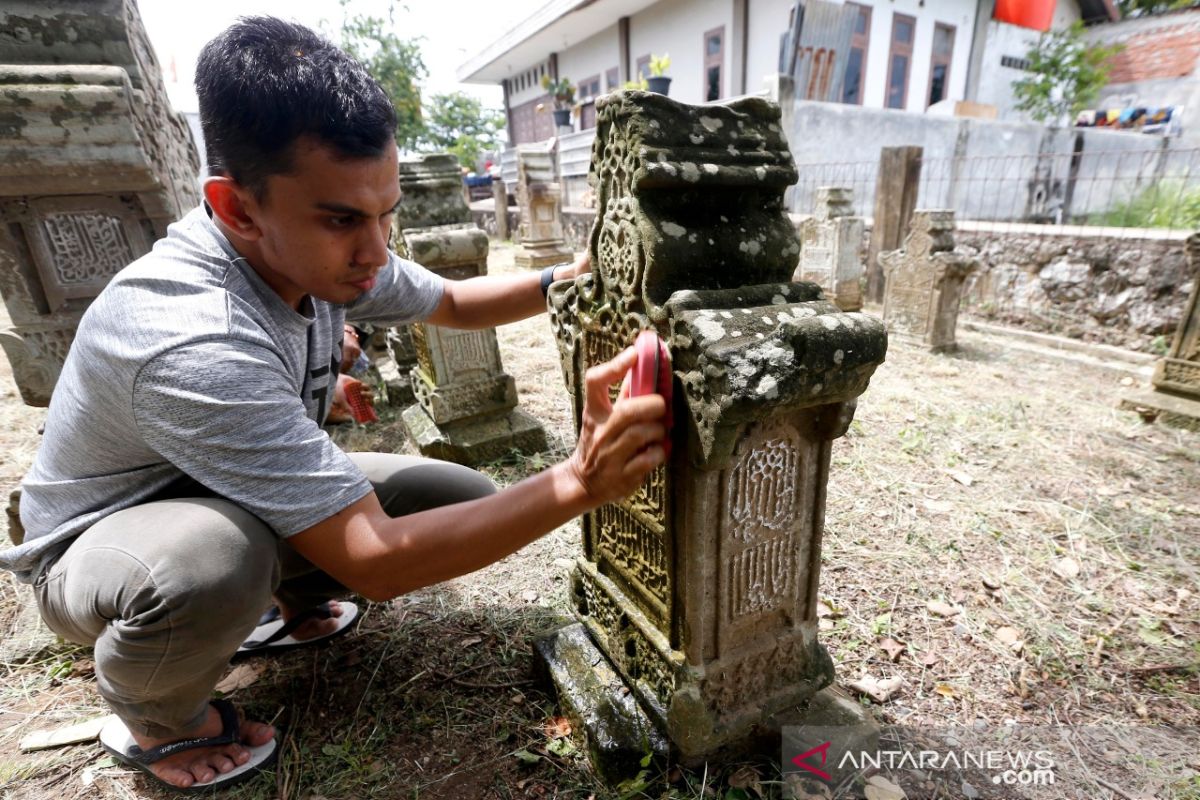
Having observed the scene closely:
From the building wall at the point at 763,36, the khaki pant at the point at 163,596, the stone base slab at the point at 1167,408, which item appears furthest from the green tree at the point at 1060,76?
the khaki pant at the point at 163,596

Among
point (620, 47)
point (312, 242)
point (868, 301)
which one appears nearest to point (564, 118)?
point (620, 47)

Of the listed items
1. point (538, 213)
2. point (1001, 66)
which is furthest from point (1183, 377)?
point (1001, 66)

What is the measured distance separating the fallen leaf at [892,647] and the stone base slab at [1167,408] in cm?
327

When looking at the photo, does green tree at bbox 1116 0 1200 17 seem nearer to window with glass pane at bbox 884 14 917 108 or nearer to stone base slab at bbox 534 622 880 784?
window with glass pane at bbox 884 14 917 108

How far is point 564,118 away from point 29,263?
14.7 meters

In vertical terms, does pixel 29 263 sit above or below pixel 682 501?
above

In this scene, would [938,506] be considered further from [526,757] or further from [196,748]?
[196,748]

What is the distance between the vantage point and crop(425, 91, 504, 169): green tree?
88.6 ft

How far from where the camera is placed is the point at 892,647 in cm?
200

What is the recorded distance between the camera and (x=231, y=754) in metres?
1.56

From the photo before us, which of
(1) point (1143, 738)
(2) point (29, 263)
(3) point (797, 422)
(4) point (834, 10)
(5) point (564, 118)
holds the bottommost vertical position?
(1) point (1143, 738)

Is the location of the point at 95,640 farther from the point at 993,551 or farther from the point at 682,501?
the point at 993,551

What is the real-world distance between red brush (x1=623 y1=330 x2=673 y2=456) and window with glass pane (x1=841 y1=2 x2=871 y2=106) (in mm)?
12061

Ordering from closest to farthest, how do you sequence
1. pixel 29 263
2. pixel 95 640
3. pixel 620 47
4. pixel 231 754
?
pixel 95 640 < pixel 231 754 < pixel 29 263 < pixel 620 47
